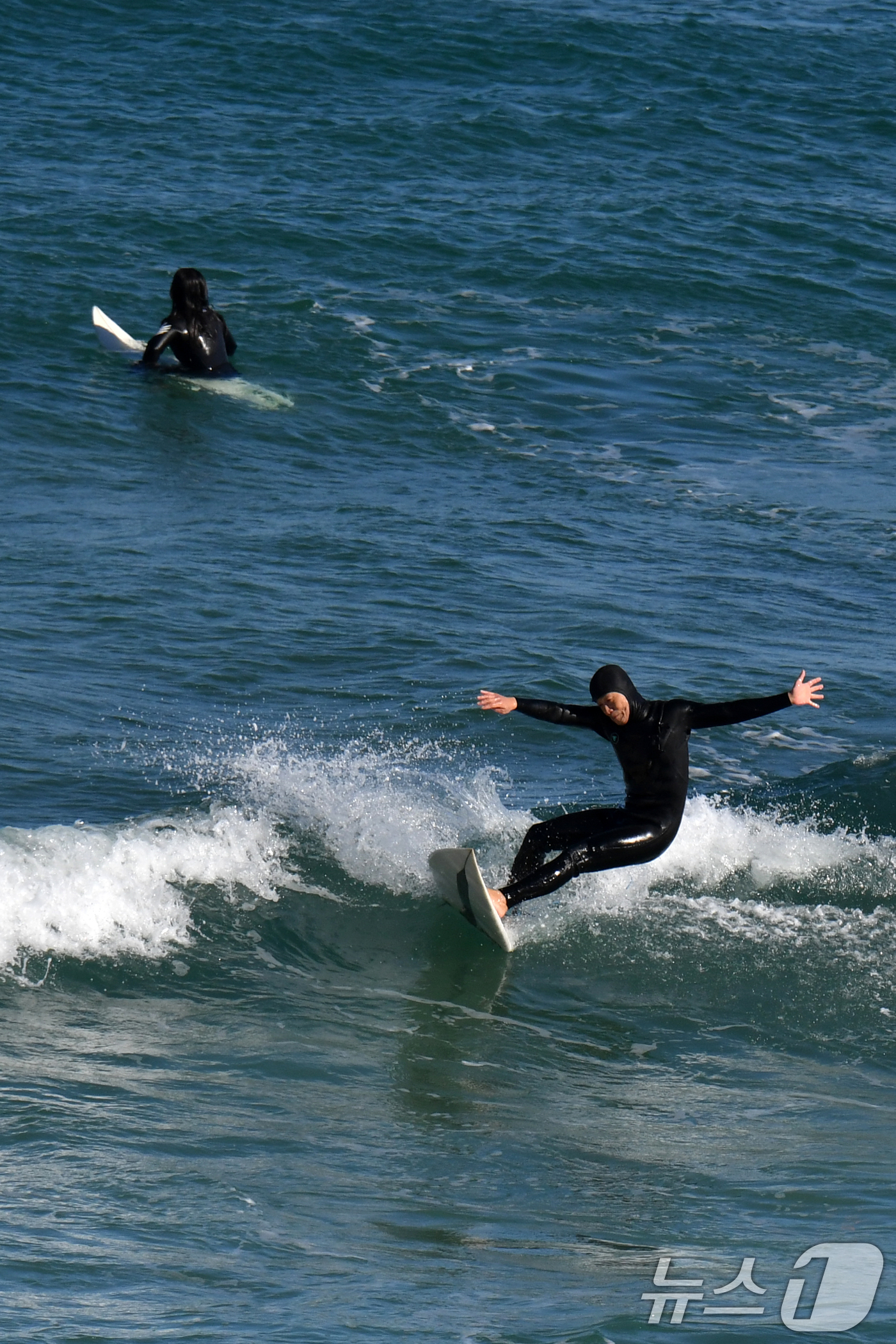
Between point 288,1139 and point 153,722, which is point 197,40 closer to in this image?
point 153,722

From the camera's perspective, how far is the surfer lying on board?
909 cm

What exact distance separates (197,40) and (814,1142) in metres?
27.5

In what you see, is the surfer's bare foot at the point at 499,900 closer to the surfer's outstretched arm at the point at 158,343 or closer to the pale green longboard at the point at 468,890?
the pale green longboard at the point at 468,890

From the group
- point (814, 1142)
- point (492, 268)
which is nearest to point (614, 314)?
point (492, 268)

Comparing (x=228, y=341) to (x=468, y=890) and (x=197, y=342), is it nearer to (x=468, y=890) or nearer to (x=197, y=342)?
(x=197, y=342)

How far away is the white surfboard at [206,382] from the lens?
62.9 feet

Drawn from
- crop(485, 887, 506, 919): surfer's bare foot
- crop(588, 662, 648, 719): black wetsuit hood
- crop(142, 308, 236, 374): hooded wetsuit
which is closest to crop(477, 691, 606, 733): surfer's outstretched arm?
crop(588, 662, 648, 719): black wetsuit hood

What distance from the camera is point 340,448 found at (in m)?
18.2

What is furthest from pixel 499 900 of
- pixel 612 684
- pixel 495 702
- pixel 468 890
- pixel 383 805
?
pixel 383 805

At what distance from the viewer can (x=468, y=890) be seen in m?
9.12

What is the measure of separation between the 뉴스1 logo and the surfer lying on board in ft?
11.5

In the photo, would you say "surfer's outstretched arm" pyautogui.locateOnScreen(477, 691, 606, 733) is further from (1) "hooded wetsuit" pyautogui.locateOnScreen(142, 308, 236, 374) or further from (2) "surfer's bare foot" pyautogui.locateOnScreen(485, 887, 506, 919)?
(1) "hooded wetsuit" pyautogui.locateOnScreen(142, 308, 236, 374)

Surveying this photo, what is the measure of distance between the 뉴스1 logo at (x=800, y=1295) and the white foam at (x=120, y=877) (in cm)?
410

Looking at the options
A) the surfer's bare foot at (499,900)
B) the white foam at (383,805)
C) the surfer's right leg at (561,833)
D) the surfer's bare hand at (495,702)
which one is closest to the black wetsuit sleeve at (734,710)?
the surfer's right leg at (561,833)
